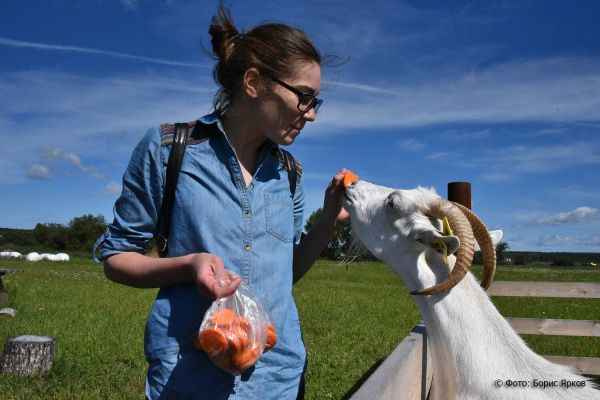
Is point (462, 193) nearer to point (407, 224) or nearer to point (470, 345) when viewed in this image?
point (407, 224)

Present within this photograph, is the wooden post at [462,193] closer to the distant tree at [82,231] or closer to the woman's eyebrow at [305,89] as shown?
the woman's eyebrow at [305,89]

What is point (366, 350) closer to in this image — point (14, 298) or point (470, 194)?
point (470, 194)

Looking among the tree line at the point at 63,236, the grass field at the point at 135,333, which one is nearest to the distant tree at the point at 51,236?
the tree line at the point at 63,236

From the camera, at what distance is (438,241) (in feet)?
10.0

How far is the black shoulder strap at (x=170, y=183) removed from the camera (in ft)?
7.29

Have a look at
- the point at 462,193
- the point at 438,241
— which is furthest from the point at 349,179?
the point at 462,193

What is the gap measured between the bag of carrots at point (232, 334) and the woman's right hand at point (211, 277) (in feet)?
0.24

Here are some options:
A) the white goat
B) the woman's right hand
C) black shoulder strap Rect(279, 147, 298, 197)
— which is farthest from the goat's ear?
the woman's right hand

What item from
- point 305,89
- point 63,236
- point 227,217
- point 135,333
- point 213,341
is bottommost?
point 213,341

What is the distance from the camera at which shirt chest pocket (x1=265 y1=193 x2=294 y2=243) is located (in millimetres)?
2432

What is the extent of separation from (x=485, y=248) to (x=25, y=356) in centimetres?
604

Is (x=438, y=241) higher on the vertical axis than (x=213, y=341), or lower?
higher

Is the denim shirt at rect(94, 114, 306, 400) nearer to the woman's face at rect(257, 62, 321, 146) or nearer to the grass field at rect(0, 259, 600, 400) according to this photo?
the woman's face at rect(257, 62, 321, 146)

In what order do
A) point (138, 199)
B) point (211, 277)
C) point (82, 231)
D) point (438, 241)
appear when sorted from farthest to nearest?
point (82, 231)
point (438, 241)
point (138, 199)
point (211, 277)
